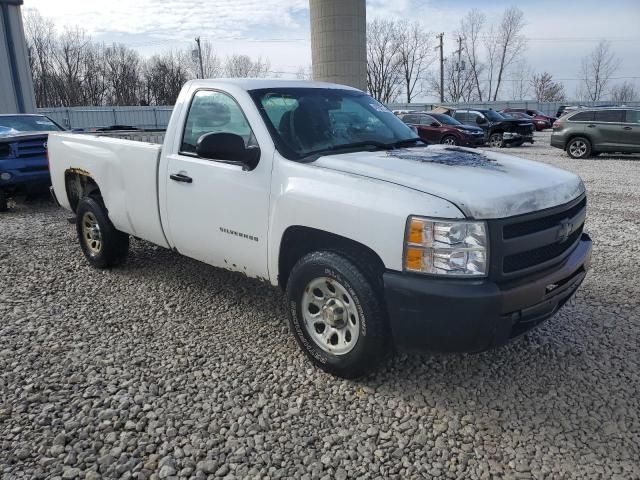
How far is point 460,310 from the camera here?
2623mm

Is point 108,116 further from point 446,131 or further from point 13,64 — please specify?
point 446,131

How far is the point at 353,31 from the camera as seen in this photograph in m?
26.4

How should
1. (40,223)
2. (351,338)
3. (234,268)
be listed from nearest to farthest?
(351,338) < (234,268) < (40,223)

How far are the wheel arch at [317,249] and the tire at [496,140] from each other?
18.9 metres

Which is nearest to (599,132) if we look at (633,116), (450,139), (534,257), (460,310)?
(633,116)

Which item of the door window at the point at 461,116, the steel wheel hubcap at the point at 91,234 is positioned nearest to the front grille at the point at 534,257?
the steel wheel hubcap at the point at 91,234

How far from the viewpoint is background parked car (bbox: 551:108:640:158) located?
50.8 feet

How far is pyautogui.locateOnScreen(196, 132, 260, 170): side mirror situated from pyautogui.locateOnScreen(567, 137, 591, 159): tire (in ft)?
50.7

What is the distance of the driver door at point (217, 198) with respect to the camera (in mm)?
3533

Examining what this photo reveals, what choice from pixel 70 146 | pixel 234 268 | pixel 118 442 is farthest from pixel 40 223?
pixel 118 442

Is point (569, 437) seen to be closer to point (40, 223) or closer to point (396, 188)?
point (396, 188)

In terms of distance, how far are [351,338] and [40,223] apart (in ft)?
21.6

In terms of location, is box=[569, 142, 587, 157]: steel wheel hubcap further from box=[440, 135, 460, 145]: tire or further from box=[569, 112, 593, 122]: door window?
box=[440, 135, 460, 145]: tire

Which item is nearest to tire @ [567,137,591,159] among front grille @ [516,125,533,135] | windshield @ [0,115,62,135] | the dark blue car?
front grille @ [516,125,533,135]
